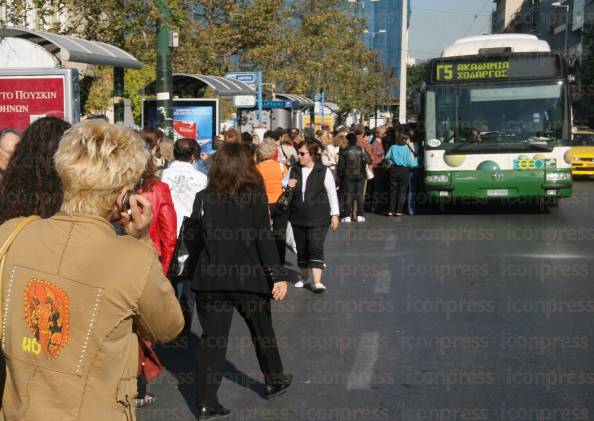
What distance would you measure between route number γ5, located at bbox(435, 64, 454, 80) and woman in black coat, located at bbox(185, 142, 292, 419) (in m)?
11.7

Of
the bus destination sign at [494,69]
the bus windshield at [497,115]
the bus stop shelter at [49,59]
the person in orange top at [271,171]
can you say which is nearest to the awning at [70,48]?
the bus stop shelter at [49,59]

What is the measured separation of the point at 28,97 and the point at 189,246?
532 centimetres

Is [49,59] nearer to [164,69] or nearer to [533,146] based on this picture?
[164,69]

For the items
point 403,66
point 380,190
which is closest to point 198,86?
point 380,190

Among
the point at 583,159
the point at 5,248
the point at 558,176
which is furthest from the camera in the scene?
the point at 583,159

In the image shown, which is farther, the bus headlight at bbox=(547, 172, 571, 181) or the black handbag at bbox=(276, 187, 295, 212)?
the bus headlight at bbox=(547, 172, 571, 181)

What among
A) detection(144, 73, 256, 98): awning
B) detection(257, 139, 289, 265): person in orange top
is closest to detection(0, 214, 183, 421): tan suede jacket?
detection(257, 139, 289, 265): person in orange top

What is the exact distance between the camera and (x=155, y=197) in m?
6.14

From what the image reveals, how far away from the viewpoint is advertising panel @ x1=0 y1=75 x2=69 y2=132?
1032cm

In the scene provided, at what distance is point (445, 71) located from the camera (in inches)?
672

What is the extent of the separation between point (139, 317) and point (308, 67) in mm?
38019

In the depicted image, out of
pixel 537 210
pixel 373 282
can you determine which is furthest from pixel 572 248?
pixel 537 210

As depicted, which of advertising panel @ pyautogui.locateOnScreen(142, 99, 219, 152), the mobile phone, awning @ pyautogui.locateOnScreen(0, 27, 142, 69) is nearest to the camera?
the mobile phone

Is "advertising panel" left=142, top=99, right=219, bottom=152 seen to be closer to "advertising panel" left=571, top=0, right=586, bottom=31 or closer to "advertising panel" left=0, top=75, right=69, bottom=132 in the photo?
"advertising panel" left=0, top=75, right=69, bottom=132
